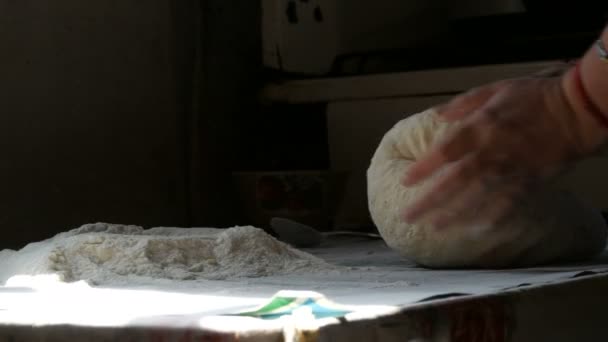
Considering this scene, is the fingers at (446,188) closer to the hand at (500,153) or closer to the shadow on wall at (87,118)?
the hand at (500,153)

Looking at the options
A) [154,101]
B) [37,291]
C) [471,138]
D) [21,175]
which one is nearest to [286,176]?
[154,101]

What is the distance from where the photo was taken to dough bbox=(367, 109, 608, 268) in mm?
946

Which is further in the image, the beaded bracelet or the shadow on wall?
the shadow on wall

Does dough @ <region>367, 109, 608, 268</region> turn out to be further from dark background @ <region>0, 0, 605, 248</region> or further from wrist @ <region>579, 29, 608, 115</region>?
dark background @ <region>0, 0, 605, 248</region>

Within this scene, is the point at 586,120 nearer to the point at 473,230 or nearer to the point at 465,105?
the point at 465,105

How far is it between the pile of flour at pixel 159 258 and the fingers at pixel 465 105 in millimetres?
253

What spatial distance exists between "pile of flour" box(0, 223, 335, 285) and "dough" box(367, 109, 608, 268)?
0.09 m

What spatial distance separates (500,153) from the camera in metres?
0.68

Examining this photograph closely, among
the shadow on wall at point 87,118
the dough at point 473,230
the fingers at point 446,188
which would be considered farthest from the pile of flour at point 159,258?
the shadow on wall at point 87,118

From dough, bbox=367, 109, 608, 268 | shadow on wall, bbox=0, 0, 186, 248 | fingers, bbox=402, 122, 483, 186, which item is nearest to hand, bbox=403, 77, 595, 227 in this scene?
fingers, bbox=402, 122, 483, 186

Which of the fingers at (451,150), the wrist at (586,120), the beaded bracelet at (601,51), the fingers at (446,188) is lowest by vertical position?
the fingers at (446,188)

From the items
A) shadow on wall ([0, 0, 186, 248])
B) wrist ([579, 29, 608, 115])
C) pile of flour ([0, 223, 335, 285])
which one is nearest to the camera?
wrist ([579, 29, 608, 115])

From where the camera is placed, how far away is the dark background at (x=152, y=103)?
136 centimetres

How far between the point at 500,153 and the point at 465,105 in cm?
6
